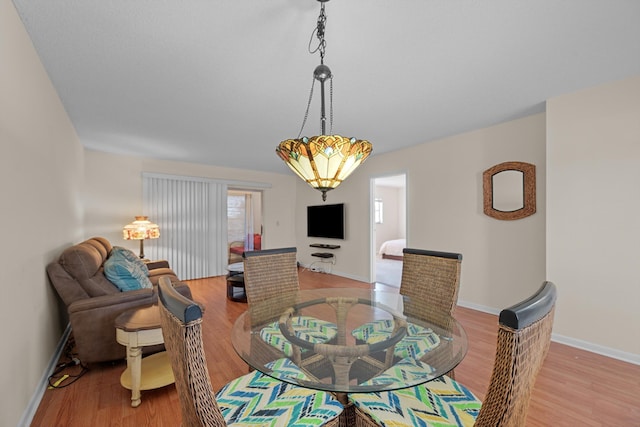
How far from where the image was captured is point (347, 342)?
1469mm

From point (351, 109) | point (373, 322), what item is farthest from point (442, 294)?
point (351, 109)

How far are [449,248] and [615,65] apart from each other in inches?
94.0

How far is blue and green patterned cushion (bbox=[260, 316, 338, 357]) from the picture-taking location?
149cm

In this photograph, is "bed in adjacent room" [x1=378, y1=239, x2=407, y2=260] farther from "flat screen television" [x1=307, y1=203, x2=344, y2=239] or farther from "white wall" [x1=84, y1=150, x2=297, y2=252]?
"white wall" [x1=84, y1=150, x2=297, y2=252]

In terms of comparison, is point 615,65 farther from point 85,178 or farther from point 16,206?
point 85,178

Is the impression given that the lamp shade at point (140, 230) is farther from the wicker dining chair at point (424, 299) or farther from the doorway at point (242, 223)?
the wicker dining chair at point (424, 299)

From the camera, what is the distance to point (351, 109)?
2777 mm

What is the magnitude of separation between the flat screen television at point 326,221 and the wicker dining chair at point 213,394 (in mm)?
4219

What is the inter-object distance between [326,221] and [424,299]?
12.7ft

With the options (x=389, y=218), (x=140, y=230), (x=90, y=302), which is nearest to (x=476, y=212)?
(x=90, y=302)

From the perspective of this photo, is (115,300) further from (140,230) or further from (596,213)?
(596,213)

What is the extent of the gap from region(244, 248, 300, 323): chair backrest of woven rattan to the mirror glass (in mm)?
2656

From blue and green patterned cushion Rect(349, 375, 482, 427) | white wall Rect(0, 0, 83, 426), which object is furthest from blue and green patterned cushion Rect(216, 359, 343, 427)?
white wall Rect(0, 0, 83, 426)

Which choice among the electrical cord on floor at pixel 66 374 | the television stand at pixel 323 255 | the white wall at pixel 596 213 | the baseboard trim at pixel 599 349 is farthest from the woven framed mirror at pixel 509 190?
the electrical cord on floor at pixel 66 374
